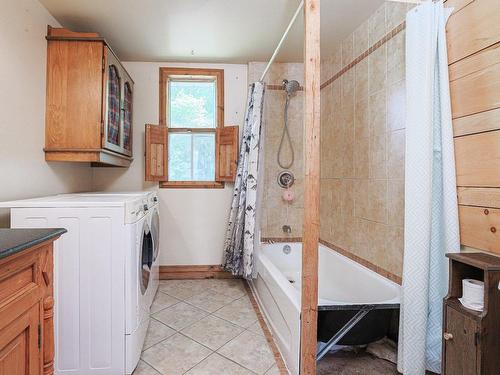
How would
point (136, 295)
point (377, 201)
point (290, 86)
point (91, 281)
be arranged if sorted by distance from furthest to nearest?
point (290, 86) < point (377, 201) < point (136, 295) < point (91, 281)

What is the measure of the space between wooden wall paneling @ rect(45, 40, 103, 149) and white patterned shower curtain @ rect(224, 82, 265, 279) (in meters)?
1.24

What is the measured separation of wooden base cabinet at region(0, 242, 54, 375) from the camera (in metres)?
0.78

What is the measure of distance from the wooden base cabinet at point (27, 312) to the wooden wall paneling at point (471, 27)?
6.40ft

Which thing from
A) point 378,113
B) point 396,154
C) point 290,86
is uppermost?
point 290,86

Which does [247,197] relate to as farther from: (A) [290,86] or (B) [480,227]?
(B) [480,227]

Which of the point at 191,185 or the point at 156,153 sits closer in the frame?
the point at 156,153

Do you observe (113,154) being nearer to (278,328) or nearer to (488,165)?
(278,328)

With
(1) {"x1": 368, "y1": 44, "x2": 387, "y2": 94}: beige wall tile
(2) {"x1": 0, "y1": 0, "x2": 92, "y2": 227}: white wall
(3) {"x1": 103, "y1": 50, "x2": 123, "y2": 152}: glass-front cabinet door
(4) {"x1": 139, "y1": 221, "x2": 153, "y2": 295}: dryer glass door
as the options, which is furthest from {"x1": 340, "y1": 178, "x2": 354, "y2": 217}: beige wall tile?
(2) {"x1": 0, "y1": 0, "x2": 92, "y2": 227}: white wall

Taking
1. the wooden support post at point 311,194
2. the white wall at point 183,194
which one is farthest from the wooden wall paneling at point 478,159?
the white wall at point 183,194

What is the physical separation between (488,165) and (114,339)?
205 centimetres

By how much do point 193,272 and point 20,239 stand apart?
251 cm

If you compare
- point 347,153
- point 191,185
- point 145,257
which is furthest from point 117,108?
point 347,153

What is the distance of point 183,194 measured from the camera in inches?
127

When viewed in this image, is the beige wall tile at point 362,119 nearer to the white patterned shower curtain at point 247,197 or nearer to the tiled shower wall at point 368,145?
the tiled shower wall at point 368,145
